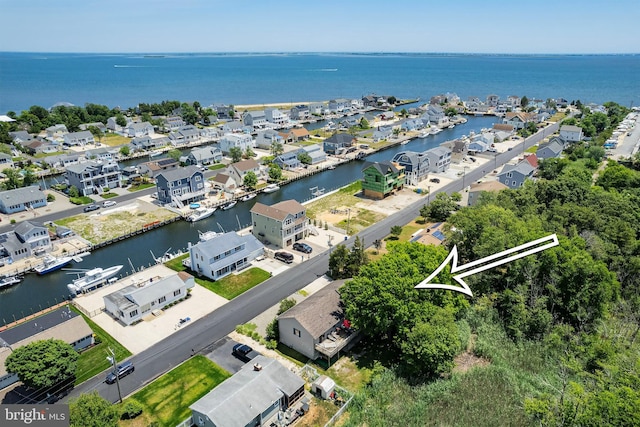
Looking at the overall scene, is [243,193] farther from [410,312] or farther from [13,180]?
[410,312]

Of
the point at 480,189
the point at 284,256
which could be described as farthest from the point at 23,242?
the point at 480,189

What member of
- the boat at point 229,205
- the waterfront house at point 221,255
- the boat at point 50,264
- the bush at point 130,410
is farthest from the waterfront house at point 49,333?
the boat at point 229,205

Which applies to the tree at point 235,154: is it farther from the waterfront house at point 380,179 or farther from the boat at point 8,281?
the boat at point 8,281

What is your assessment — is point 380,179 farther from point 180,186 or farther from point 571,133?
point 571,133

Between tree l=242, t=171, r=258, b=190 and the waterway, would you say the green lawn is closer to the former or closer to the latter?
the waterway

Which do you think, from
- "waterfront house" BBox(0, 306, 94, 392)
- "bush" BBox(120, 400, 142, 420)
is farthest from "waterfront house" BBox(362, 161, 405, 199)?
"bush" BBox(120, 400, 142, 420)
